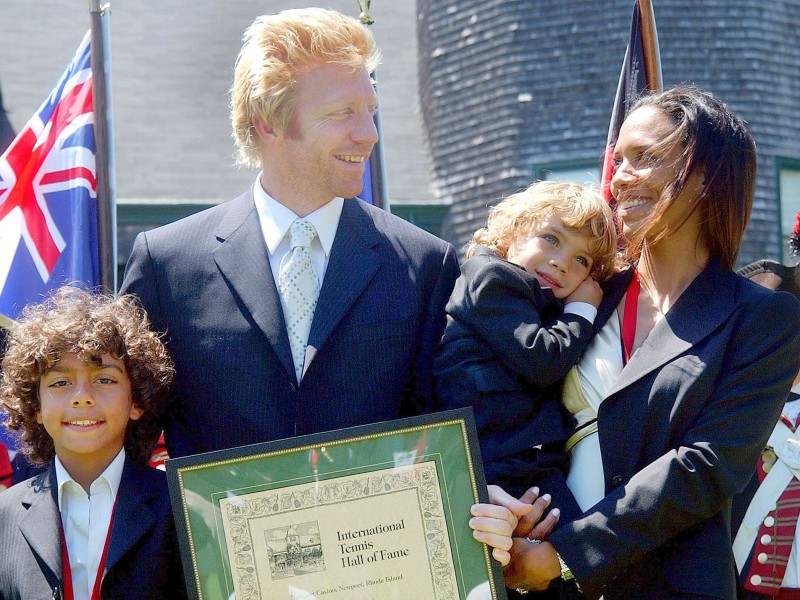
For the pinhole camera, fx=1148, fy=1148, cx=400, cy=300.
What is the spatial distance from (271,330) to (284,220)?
373mm

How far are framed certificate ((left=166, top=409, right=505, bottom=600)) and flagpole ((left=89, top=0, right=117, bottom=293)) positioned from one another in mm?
3505

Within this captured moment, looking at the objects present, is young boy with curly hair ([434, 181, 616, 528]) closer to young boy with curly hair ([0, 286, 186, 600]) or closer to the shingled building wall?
young boy with curly hair ([0, 286, 186, 600])

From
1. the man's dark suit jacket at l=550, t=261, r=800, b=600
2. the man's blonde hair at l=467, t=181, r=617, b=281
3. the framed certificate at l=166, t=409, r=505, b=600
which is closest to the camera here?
the framed certificate at l=166, t=409, r=505, b=600

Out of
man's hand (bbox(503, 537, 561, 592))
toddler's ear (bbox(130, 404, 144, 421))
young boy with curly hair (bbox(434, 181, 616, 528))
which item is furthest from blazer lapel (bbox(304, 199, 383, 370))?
man's hand (bbox(503, 537, 561, 592))

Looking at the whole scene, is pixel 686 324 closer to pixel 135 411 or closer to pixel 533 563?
pixel 533 563

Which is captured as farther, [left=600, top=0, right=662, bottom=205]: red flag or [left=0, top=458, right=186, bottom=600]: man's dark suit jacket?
[left=600, top=0, right=662, bottom=205]: red flag

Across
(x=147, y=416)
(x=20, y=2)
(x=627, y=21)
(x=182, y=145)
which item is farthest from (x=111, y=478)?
(x=20, y=2)

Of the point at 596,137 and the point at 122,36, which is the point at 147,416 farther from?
the point at 122,36

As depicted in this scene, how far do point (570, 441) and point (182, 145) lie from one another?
9.92m

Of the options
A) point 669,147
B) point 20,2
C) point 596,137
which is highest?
point 20,2

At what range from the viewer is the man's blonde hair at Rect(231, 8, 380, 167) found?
3443mm

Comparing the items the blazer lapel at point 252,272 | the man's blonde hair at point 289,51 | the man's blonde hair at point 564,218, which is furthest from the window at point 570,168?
the blazer lapel at point 252,272

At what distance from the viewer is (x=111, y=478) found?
329 centimetres

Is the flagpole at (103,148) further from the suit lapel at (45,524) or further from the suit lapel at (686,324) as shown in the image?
the suit lapel at (686,324)
